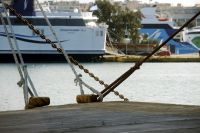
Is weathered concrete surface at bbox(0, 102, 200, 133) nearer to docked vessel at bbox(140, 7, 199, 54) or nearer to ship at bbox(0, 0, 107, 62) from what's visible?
ship at bbox(0, 0, 107, 62)

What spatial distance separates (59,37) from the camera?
87.0 meters

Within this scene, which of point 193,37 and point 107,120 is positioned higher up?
point 107,120

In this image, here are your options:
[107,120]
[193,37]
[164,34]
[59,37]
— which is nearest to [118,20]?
[59,37]

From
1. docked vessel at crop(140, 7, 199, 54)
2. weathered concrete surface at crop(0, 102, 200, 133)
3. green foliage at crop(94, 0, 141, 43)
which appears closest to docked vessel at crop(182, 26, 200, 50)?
docked vessel at crop(140, 7, 199, 54)

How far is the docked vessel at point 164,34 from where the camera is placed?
116 metres

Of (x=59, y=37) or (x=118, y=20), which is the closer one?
(x=59, y=37)

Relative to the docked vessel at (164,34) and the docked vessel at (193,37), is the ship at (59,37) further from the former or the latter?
the docked vessel at (193,37)

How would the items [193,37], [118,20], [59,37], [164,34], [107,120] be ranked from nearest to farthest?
[107,120]
[59,37]
[118,20]
[193,37]
[164,34]

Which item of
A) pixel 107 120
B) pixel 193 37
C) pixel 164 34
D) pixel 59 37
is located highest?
pixel 107 120

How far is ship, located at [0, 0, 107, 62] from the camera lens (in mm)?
84938

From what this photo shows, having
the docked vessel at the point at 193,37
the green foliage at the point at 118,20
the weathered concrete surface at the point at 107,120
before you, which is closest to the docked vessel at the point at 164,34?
the docked vessel at the point at 193,37

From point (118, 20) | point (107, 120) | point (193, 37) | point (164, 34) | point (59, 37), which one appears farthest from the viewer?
point (164, 34)

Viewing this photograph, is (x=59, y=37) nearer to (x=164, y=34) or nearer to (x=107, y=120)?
(x=164, y=34)

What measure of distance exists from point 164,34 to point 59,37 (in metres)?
39.6
